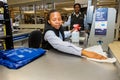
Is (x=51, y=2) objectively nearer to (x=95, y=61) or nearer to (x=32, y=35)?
(x=32, y=35)

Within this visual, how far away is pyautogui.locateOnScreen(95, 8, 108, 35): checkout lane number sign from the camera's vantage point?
1.68 meters

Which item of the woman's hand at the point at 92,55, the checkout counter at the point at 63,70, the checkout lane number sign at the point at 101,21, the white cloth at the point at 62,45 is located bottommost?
the checkout counter at the point at 63,70

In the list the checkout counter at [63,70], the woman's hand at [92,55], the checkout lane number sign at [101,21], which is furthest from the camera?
the checkout lane number sign at [101,21]

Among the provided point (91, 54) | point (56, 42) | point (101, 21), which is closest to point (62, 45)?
point (56, 42)

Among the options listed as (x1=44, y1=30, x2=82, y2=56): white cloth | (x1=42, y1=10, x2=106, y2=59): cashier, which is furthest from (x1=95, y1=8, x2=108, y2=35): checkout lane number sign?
(x1=44, y1=30, x2=82, y2=56): white cloth

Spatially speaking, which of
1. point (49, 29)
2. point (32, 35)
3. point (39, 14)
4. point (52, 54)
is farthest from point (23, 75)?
point (39, 14)

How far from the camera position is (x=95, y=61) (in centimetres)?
106

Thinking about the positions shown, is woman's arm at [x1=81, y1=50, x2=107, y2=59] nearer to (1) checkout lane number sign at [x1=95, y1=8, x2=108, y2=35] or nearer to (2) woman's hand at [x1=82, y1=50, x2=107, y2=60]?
(2) woman's hand at [x1=82, y1=50, x2=107, y2=60]

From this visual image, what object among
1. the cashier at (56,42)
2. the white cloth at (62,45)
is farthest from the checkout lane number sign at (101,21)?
the white cloth at (62,45)

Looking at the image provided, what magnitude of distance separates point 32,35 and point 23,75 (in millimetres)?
1951

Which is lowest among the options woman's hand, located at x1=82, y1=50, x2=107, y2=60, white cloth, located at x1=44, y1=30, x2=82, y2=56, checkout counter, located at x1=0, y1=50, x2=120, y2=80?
checkout counter, located at x1=0, y1=50, x2=120, y2=80

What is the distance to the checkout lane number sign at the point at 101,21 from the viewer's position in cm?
168

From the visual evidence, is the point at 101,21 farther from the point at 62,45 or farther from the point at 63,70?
the point at 63,70

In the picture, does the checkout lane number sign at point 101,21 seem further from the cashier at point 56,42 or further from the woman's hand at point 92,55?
the woman's hand at point 92,55
